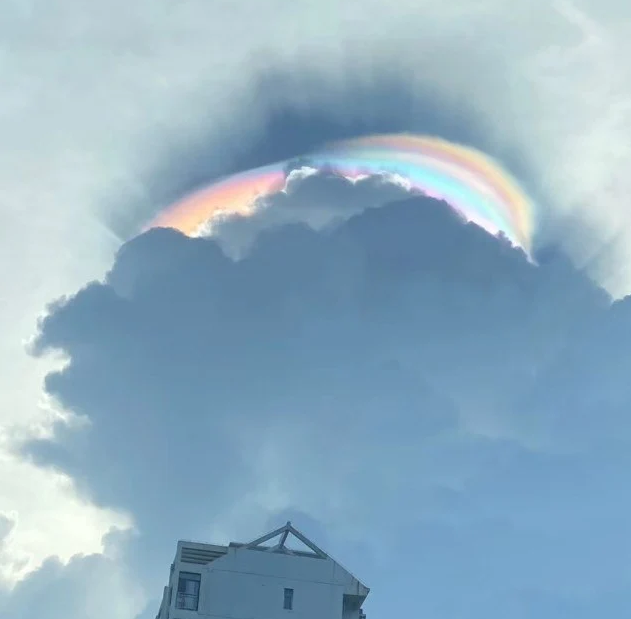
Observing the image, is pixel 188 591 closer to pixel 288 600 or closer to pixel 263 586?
pixel 263 586

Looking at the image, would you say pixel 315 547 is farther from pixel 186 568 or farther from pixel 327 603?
pixel 186 568

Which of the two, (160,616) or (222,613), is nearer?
(222,613)

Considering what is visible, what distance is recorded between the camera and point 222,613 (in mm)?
97438

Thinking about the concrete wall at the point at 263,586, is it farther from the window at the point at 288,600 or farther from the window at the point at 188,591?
the window at the point at 188,591

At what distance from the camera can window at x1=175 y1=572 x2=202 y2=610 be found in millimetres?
96750

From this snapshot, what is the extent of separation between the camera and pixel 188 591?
97375 mm

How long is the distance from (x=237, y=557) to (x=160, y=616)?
515 inches

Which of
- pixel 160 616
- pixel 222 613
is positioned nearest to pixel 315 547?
pixel 222 613

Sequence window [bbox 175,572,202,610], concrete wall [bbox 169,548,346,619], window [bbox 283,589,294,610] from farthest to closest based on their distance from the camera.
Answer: window [bbox 283,589,294,610] → concrete wall [bbox 169,548,346,619] → window [bbox 175,572,202,610]

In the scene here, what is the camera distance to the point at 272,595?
9812 cm

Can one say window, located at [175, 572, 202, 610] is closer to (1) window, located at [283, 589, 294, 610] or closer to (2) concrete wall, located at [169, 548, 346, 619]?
(2) concrete wall, located at [169, 548, 346, 619]

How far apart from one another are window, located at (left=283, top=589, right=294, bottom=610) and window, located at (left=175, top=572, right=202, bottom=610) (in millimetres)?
9436

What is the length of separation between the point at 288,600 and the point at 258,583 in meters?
3.72

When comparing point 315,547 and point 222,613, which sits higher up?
point 315,547
